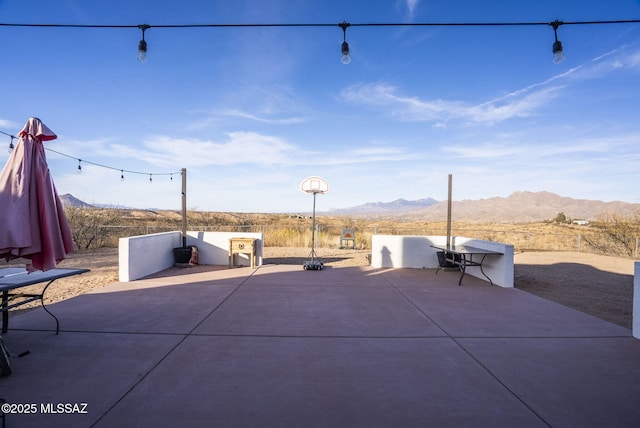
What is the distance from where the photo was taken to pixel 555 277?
8.59 meters

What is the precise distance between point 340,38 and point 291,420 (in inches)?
194

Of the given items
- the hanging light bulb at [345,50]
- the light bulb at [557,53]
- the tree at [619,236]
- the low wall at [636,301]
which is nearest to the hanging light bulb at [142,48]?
the hanging light bulb at [345,50]

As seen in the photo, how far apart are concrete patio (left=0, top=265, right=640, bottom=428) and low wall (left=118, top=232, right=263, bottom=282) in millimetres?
1363

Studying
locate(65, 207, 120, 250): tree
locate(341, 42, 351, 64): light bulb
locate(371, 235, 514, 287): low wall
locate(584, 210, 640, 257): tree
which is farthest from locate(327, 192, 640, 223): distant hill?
locate(341, 42, 351, 64): light bulb

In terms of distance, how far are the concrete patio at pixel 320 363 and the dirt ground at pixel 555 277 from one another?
0.95 metres

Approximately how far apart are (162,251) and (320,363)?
6620mm

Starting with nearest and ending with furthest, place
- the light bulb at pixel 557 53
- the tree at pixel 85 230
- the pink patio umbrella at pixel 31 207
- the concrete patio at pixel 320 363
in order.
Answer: the concrete patio at pixel 320 363
the pink patio umbrella at pixel 31 207
the light bulb at pixel 557 53
the tree at pixel 85 230

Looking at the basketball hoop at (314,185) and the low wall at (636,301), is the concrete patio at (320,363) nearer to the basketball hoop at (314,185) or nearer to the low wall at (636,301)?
the low wall at (636,301)

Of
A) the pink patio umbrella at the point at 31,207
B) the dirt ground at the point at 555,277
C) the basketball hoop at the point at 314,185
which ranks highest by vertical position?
the basketball hoop at the point at 314,185

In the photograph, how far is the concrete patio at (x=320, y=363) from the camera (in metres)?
2.38

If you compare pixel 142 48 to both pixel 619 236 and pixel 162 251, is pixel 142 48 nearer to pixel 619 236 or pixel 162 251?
pixel 162 251

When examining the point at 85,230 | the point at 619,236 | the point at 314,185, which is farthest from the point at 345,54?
the point at 619,236

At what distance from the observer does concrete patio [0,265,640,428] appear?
2.38 metres

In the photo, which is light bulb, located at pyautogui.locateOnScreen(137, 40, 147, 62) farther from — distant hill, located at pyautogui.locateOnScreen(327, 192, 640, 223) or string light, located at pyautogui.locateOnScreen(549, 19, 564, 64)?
distant hill, located at pyautogui.locateOnScreen(327, 192, 640, 223)
